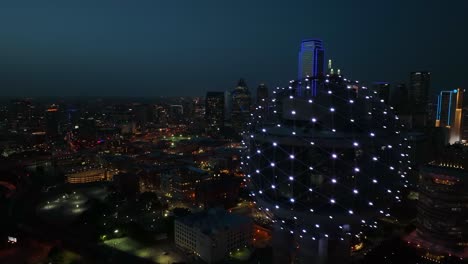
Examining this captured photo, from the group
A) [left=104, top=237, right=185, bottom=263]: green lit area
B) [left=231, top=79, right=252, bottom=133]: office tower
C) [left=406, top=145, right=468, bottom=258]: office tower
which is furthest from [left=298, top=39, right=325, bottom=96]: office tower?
[left=231, top=79, right=252, bottom=133]: office tower

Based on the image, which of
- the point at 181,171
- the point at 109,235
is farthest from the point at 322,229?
the point at 181,171

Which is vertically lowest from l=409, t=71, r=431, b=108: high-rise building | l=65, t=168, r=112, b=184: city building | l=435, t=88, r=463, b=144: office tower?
l=65, t=168, r=112, b=184: city building

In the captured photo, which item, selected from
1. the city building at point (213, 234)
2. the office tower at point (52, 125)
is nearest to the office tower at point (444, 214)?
the city building at point (213, 234)

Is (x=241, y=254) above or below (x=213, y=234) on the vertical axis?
below

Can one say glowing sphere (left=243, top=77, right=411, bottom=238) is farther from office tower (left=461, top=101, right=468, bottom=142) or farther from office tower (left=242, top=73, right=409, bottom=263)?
office tower (left=461, top=101, right=468, bottom=142)

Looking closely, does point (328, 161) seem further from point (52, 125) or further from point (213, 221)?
point (52, 125)

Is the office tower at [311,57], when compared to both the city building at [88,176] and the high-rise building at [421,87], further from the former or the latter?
the high-rise building at [421,87]

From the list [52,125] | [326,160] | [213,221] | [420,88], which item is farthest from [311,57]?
[52,125]
